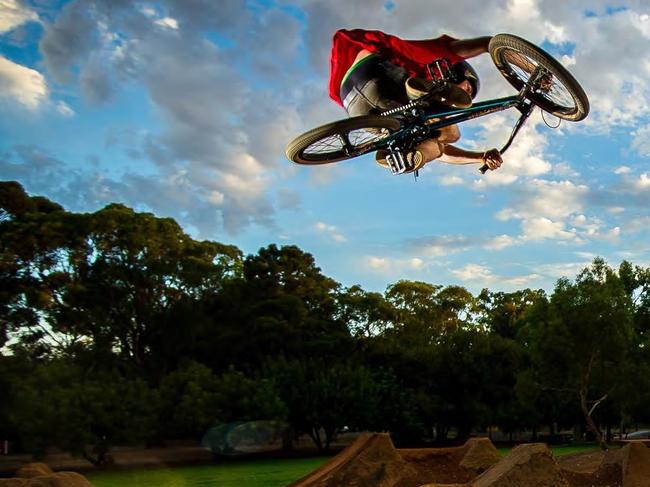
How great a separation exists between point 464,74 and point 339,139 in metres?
1.67

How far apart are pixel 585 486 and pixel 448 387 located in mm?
28310

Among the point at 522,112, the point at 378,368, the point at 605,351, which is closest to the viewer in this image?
the point at 522,112

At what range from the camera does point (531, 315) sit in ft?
98.1

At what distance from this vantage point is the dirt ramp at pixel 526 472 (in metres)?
6.72

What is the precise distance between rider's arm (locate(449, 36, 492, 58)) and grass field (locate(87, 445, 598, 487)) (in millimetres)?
13700

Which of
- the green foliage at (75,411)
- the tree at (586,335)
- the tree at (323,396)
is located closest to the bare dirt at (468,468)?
the green foliage at (75,411)

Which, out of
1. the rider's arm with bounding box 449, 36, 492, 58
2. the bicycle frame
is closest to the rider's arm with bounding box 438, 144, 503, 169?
the bicycle frame

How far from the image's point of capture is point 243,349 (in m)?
35.6

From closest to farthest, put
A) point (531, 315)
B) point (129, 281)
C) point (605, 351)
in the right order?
point (605, 351) < point (531, 315) < point (129, 281)

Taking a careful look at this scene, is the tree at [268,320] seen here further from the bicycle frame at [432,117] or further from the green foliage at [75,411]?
the bicycle frame at [432,117]

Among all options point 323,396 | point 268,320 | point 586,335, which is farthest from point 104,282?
point 586,335

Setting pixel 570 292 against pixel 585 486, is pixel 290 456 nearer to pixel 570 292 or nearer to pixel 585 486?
pixel 570 292

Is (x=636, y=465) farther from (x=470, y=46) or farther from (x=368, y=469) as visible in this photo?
(x=470, y=46)

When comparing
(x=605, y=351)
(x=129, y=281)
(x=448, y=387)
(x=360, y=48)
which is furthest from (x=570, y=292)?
(x=360, y=48)
